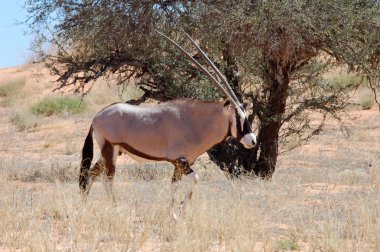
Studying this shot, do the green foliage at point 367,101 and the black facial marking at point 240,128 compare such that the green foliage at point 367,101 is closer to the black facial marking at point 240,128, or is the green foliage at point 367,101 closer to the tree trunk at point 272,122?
the tree trunk at point 272,122

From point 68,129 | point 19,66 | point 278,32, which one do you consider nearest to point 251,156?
point 278,32

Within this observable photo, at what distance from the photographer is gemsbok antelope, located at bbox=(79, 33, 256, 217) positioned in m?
7.53

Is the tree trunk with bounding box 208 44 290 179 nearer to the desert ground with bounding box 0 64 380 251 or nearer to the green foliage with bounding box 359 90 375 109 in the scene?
the desert ground with bounding box 0 64 380 251

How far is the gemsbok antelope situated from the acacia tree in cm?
211

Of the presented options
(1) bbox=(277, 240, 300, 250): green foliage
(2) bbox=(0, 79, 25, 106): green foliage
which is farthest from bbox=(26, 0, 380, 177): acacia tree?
(2) bbox=(0, 79, 25, 106): green foliage

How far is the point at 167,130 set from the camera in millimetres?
7625

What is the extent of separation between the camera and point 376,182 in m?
11.1

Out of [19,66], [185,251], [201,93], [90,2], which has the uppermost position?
[19,66]

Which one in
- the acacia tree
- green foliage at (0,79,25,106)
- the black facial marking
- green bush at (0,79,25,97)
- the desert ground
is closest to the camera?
the desert ground

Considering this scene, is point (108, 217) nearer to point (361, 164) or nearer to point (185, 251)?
point (185, 251)

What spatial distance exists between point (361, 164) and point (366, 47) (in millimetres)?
5062

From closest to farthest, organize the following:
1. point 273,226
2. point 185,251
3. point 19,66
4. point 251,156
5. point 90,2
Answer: point 185,251, point 273,226, point 90,2, point 251,156, point 19,66

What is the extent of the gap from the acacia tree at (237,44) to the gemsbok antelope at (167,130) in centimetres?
211

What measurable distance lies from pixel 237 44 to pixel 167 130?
2662mm
